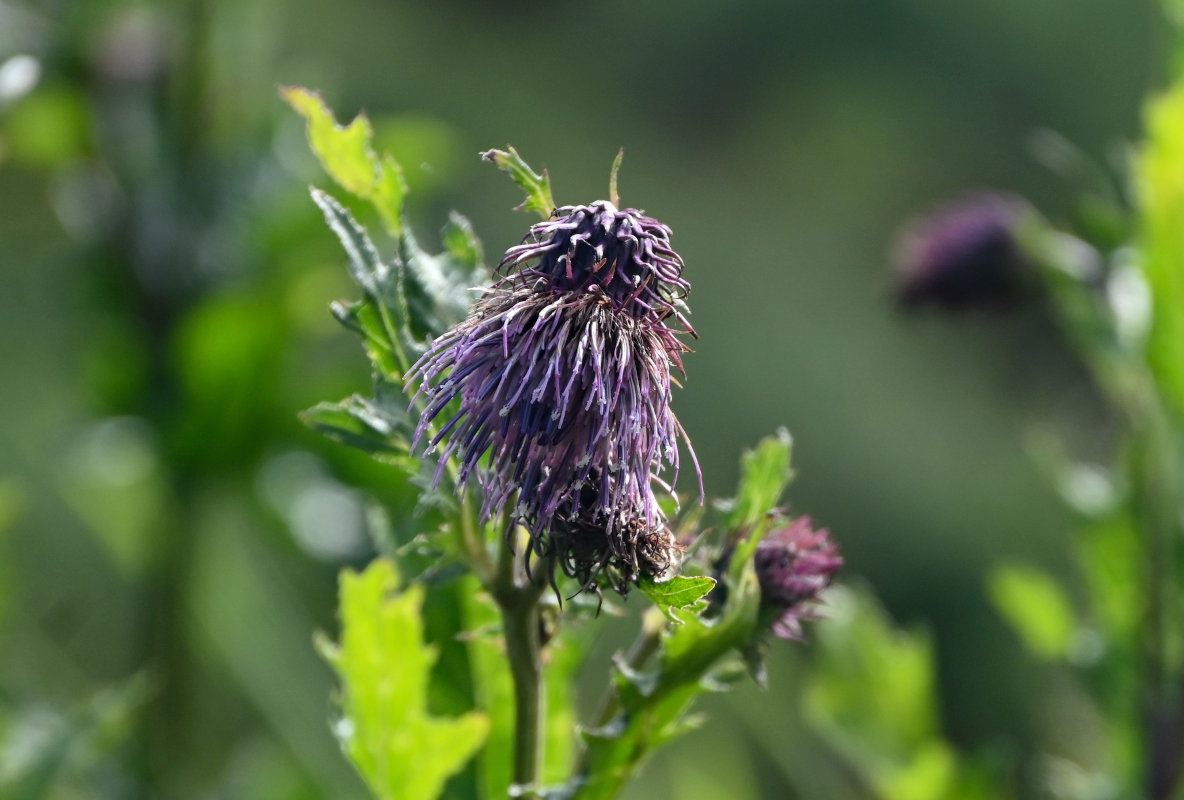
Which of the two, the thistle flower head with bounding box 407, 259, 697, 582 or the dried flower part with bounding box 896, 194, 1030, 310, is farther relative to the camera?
the dried flower part with bounding box 896, 194, 1030, 310

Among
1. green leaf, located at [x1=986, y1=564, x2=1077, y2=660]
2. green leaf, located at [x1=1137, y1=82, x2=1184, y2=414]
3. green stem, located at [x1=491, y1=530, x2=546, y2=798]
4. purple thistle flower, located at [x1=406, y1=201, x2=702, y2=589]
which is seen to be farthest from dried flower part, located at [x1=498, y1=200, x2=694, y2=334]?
green leaf, located at [x1=986, y1=564, x2=1077, y2=660]

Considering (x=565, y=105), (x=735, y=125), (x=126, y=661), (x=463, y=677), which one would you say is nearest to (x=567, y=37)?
(x=565, y=105)

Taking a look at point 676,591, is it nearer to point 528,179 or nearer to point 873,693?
point 528,179

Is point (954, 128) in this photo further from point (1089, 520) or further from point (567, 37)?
point (1089, 520)

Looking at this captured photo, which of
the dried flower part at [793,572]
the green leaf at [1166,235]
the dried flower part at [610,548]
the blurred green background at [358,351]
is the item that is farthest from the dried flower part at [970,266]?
the dried flower part at [610,548]

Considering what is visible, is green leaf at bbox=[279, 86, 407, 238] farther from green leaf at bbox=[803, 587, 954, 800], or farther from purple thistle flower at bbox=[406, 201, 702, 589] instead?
green leaf at bbox=[803, 587, 954, 800]

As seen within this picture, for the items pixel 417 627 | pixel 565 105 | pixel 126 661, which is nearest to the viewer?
pixel 417 627

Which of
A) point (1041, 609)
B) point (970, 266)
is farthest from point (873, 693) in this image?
point (970, 266)
